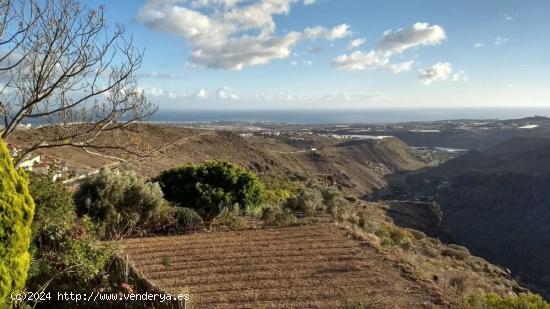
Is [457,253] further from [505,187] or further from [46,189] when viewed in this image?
[505,187]

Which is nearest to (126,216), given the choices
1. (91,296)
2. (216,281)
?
(216,281)

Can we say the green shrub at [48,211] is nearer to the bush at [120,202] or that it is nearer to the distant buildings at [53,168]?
the distant buildings at [53,168]

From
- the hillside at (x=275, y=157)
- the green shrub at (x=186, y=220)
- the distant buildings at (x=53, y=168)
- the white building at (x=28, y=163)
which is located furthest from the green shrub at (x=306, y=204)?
the white building at (x=28, y=163)

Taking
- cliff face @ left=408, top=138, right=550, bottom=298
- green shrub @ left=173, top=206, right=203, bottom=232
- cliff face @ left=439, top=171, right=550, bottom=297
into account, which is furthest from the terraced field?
cliff face @ left=439, top=171, right=550, bottom=297

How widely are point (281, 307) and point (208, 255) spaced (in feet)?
10.7

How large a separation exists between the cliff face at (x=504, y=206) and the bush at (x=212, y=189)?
681 inches

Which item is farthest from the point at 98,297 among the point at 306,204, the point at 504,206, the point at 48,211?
the point at 504,206

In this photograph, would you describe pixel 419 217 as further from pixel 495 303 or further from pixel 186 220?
pixel 495 303

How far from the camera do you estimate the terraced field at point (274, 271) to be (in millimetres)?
7797

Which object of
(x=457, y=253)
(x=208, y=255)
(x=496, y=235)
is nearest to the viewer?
(x=208, y=255)

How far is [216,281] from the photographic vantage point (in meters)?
8.49

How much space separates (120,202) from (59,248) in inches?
172

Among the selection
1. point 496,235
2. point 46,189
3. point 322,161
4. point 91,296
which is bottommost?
point 496,235

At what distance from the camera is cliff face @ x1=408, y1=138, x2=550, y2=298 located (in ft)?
108
